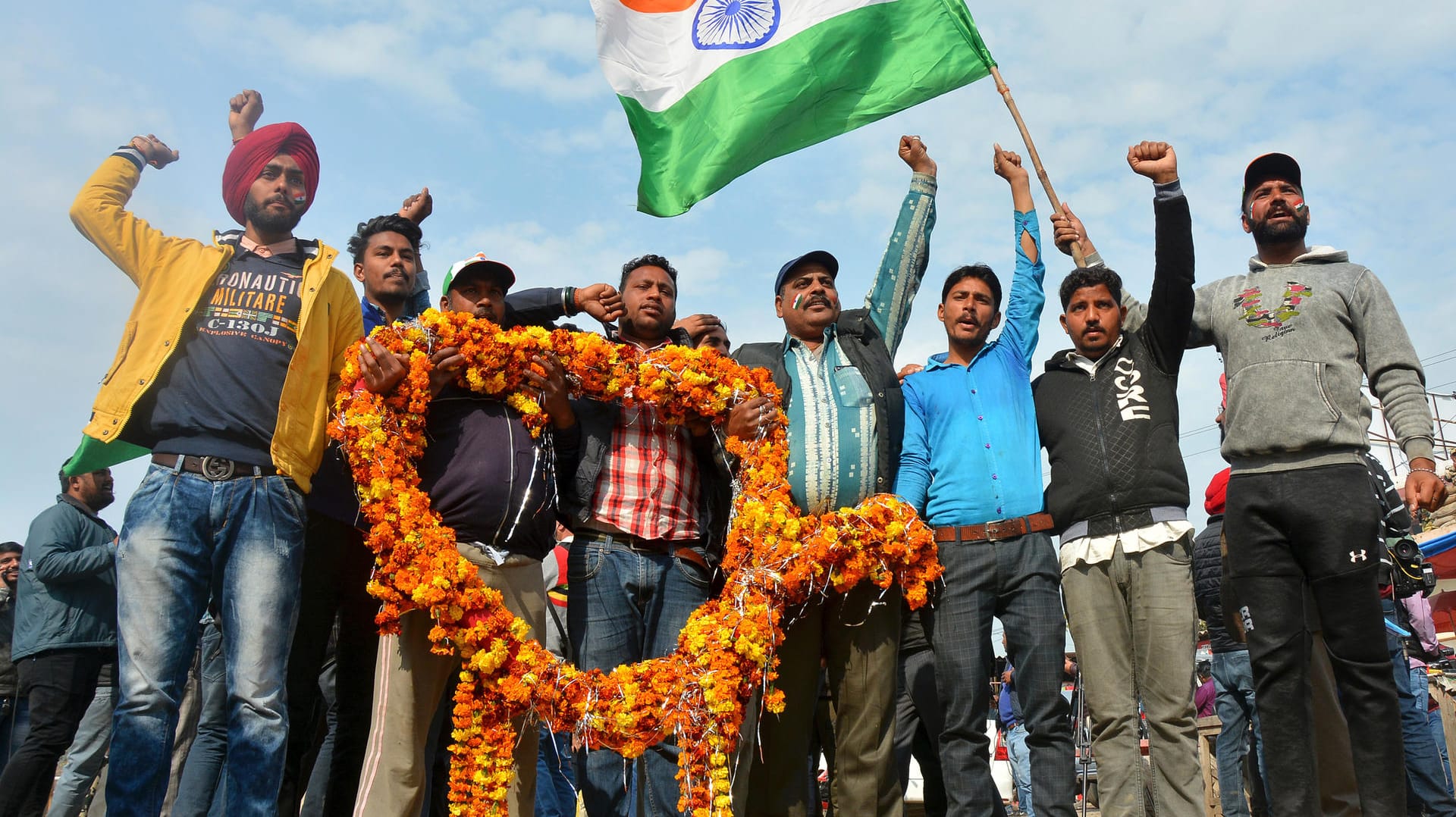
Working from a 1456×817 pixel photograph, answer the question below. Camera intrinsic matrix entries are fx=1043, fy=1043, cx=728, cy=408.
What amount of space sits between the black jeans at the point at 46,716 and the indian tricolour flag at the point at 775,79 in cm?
537

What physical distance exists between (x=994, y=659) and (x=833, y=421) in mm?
1678

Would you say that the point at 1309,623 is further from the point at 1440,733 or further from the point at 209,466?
the point at 1440,733

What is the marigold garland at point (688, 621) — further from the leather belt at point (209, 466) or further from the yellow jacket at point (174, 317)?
the leather belt at point (209, 466)

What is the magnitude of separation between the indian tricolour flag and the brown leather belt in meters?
3.31

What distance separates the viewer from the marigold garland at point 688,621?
5195 mm

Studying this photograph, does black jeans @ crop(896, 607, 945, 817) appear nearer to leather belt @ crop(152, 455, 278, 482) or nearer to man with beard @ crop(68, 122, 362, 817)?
man with beard @ crop(68, 122, 362, 817)

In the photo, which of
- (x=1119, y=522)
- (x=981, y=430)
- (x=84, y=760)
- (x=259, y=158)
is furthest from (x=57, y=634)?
(x=1119, y=522)

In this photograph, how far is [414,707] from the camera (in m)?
5.24

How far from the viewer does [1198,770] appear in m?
5.51

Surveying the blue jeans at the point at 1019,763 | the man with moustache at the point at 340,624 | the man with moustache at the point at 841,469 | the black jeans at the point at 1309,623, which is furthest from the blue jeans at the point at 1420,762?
the blue jeans at the point at 1019,763

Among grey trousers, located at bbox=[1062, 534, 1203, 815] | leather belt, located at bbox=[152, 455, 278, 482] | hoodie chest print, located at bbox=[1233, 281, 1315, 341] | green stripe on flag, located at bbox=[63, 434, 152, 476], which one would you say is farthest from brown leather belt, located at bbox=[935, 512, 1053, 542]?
green stripe on flag, located at bbox=[63, 434, 152, 476]

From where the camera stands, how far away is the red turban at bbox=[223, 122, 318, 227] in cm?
617

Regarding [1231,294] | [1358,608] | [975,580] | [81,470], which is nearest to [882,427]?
[975,580]

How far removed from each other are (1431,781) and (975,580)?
15.0 feet
